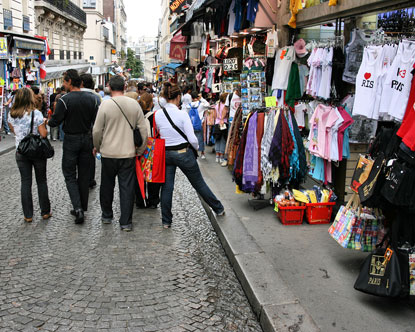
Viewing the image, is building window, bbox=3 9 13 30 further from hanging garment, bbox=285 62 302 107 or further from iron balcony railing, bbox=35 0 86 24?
hanging garment, bbox=285 62 302 107

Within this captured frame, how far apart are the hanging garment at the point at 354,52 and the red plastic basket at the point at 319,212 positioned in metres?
1.71

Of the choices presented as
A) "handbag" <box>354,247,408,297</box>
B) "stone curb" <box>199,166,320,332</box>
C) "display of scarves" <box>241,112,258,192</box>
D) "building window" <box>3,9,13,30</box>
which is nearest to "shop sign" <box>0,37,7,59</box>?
"building window" <box>3,9,13,30</box>

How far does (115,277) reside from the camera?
15.2ft

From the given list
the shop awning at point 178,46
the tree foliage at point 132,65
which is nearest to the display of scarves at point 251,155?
the shop awning at point 178,46

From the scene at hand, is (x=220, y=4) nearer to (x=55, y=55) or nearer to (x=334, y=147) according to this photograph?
(x=334, y=147)

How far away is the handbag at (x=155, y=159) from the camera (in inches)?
242

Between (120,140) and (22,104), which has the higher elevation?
(22,104)

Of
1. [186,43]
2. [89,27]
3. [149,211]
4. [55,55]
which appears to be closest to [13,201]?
[149,211]

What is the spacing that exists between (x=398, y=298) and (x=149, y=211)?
4.22 meters

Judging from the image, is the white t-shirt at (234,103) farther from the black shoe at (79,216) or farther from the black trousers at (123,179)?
the black shoe at (79,216)

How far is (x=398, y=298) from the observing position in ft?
12.7

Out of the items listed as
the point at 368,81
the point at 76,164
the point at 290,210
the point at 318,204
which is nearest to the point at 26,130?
the point at 76,164

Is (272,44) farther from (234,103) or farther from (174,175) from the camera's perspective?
(174,175)

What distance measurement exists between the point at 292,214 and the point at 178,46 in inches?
695
